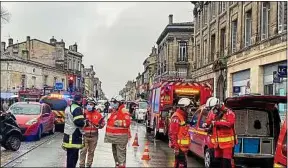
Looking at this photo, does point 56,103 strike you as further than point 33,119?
Yes

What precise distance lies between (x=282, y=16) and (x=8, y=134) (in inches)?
581

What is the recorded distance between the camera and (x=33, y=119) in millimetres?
21000

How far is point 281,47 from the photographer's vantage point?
2381cm

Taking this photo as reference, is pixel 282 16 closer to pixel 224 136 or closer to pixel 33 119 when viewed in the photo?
pixel 33 119

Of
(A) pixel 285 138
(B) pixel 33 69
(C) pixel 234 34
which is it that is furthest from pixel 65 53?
(A) pixel 285 138

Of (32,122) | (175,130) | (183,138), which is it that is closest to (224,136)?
(183,138)

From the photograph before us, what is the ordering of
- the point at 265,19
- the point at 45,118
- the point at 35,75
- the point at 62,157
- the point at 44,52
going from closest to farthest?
the point at 62,157, the point at 45,118, the point at 265,19, the point at 35,75, the point at 44,52

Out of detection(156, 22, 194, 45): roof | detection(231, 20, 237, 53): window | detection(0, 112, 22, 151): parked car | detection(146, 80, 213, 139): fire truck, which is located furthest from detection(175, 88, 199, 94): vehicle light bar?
detection(156, 22, 194, 45): roof

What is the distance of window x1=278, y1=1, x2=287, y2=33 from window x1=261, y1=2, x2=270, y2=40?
201 cm

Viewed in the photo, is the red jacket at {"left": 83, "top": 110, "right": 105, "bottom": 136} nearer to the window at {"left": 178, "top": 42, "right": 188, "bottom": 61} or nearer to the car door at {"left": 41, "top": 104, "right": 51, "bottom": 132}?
the car door at {"left": 41, "top": 104, "right": 51, "bottom": 132}

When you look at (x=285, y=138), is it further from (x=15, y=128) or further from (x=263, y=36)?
(x=263, y=36)

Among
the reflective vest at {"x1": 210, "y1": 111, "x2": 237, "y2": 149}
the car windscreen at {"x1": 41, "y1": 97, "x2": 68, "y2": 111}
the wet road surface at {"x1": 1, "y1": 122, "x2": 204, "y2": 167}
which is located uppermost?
the car windscreen at {"x1": 41, "y1": 97, "x2": 68, "y2": 111}

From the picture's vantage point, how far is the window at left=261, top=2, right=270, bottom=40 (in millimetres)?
27062

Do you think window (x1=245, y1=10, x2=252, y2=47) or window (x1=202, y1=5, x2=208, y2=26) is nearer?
window (x1=245, y1=10, x2=252, y2=47)
